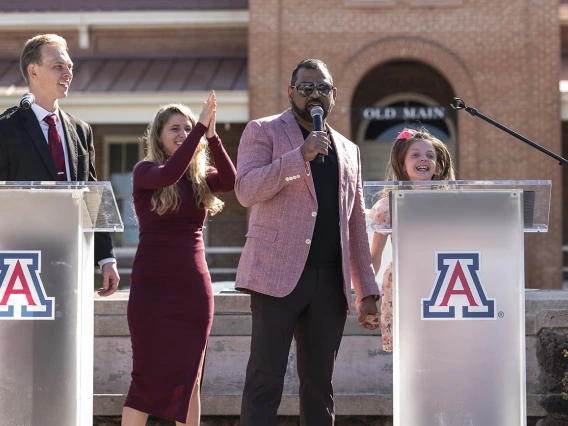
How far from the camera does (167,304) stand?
455 cm

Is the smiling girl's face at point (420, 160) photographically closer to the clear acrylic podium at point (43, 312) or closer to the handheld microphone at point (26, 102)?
the clear acrylic podium at point (43, 312)

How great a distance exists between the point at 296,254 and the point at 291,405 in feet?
7.47

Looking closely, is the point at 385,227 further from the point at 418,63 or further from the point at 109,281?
the point at 418,63

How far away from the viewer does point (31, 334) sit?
392 cm

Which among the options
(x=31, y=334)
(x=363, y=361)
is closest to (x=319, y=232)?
(x=31, y=334)

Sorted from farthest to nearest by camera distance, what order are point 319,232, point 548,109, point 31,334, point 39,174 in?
point 548,109, point 39,174, point 319,232, point 31,334

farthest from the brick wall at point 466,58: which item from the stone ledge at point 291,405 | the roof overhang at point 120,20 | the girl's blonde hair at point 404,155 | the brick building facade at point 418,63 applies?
the girl's blonde hair at point 404,155

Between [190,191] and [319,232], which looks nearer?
[319,232]

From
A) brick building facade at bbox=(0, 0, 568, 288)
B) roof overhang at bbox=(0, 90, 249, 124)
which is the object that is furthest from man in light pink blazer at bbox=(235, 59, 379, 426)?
roof overhang at bbox=(0, 90, 249, 124)

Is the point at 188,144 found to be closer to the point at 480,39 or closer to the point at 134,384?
the point at 134,384

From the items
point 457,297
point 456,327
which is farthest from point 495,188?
point 456,327

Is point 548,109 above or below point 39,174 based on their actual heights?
above

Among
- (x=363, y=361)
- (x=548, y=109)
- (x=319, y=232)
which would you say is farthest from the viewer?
(x=548, y=109)

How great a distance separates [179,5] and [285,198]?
44.9 feet
